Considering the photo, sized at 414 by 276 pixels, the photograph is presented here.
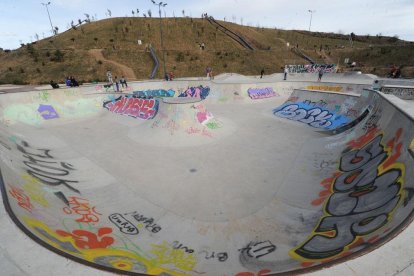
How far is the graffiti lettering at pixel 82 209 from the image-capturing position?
7.67 m

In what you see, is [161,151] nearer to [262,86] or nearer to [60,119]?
[60,119]

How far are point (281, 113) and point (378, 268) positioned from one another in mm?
18350

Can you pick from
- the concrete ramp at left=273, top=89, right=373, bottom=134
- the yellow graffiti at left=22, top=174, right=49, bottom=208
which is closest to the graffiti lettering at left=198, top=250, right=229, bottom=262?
the yellow graffiti at left=22, top=174, right=49, bottom=208

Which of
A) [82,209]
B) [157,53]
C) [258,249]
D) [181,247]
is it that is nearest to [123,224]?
[82,209]

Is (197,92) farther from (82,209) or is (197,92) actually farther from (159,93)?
(82,209)

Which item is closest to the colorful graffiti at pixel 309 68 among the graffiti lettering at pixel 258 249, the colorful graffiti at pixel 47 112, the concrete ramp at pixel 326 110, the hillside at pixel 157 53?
the hillside at pixel 157 53

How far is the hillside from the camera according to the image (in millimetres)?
39656

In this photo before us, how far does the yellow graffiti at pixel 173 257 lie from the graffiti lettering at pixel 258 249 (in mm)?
1567

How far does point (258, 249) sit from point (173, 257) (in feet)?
8.28

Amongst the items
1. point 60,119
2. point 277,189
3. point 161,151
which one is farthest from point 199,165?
point 60,119

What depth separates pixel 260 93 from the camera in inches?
1032

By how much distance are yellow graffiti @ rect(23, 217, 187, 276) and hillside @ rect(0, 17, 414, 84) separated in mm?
34543

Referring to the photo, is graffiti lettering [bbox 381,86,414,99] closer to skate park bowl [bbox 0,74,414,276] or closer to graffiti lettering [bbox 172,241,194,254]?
skate park bowl [bbox 0,74,414,276]

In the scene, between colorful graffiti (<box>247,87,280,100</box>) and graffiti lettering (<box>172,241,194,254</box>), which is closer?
graffiti lettering (<box>172,241,194,254</box>)
